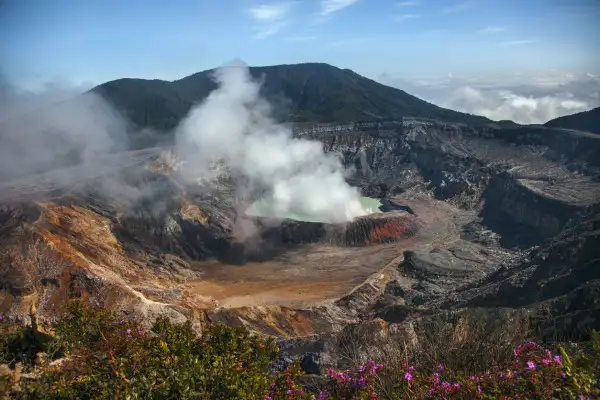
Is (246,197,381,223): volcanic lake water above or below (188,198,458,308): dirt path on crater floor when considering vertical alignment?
above

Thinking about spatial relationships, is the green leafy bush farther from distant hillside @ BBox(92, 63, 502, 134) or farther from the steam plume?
distant hillside @ BBox(92, 63, 502, 134)

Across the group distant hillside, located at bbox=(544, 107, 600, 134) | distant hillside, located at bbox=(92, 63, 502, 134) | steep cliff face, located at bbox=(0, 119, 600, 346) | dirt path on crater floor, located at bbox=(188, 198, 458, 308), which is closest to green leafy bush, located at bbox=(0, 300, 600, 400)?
steep cliff face, located at bbox=(0, 119, 600, 346)

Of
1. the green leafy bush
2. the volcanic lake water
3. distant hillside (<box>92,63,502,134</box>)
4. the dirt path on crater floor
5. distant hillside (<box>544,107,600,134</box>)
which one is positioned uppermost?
distant hillside (<box>92,63,502,134</box>)

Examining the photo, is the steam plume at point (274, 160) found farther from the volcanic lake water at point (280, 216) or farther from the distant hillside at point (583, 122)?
the distant hillside at point (583, 122)

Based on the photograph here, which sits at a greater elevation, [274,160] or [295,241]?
[274,160]

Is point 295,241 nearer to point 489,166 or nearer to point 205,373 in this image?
point 489,166

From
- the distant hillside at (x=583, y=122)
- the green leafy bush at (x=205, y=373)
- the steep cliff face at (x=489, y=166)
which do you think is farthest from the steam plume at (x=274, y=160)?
the green leafy bush at (x=205, y=373)

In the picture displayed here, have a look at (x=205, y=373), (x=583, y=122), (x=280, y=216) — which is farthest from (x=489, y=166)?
(x=205, y=373)
